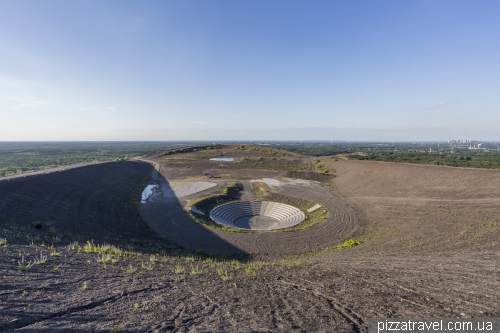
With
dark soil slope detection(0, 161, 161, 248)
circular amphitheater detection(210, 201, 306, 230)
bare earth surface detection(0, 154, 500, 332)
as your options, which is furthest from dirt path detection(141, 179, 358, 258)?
circular amphitheater detection(210, 201, 306, 230)

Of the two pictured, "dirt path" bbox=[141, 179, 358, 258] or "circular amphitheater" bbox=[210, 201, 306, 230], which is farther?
"circular amphitheater" bbox=[210, 201, 306, 230]

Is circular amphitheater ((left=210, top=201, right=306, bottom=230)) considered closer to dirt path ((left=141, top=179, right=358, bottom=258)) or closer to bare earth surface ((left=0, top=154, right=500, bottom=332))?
dirt path ((left=141, top=179, right=358, bottom=258))

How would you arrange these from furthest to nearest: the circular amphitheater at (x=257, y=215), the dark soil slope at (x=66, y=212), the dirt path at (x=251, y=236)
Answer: the circular amphitheater at (x=257, y=215), the dirt path at (x=251, y=236), the dark soil slope at (x=66, y=212)

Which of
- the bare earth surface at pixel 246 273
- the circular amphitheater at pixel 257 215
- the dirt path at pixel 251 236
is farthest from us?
the circular amphitheater at pixel 257 215

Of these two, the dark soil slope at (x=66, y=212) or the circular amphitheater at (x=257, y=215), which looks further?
the circular amphitheater at (x=257, y=215)

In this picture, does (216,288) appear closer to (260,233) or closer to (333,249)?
(333,249)

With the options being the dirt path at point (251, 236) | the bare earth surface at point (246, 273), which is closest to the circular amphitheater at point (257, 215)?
the dirt path at point (251, 236)

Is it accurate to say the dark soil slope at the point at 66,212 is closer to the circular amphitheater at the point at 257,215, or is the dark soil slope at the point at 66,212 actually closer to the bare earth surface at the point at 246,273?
the bare earth surface at the point at 246,273

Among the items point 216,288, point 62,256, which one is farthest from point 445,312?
point 62,256

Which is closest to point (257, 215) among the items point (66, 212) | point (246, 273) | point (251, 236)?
point (251, 236)
